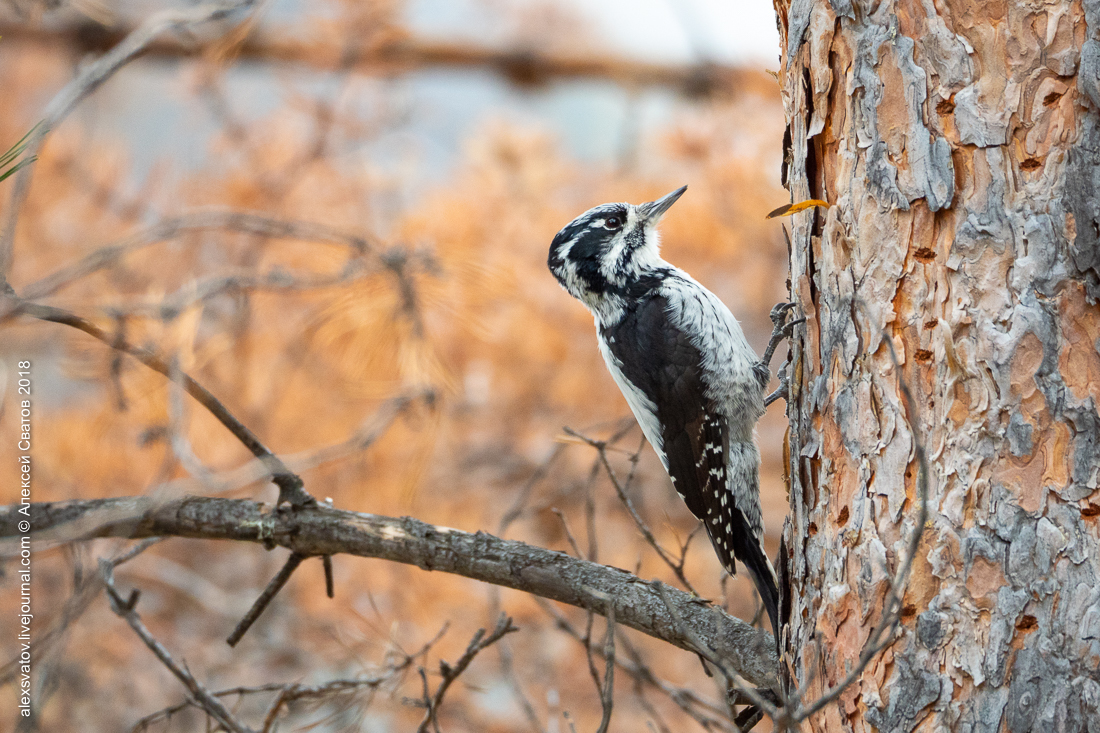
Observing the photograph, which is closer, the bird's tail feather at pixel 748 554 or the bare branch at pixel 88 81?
the bare branch at pixel 88 81

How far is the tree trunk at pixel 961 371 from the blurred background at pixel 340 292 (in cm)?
188

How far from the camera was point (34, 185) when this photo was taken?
12.6 ft

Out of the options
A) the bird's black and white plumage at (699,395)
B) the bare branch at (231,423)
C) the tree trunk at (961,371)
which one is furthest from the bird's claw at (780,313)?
the bare branch at (231,423)

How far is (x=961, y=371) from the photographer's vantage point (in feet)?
3.90

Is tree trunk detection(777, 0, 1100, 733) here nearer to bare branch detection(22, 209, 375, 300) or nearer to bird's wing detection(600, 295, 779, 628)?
bird's wing detection(600, 295, 779, 628)

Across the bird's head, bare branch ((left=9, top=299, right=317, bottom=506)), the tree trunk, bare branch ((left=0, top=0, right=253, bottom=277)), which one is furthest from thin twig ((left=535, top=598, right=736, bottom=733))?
bare branch ((left=0, top=0, right=253, bottom=277))

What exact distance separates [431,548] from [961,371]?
950 millimetres

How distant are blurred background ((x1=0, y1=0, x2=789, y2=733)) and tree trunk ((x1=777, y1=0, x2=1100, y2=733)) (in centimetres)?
188

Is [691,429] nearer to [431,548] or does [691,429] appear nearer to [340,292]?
[431,548]

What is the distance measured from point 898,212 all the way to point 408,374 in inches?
65.2

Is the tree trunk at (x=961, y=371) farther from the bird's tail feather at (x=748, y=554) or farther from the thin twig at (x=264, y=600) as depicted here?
the thin twig at (x=264, y=600)

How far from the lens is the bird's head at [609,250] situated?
98.3 inches

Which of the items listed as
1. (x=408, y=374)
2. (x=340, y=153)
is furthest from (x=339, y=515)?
(x=340, y=153)

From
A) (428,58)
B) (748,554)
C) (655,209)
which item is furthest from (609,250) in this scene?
(428,58)
